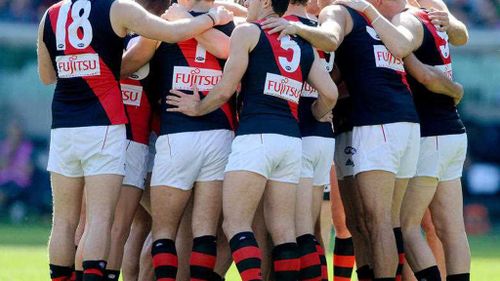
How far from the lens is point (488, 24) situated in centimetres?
2302

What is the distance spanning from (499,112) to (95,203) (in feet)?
48.1

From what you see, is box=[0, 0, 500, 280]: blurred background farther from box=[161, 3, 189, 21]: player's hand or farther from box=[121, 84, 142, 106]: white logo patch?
box=[161, 3, 189, 21]: player's hand

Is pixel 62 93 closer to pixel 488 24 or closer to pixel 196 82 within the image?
pixel 196 82

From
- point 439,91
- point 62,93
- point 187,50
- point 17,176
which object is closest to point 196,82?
point 187,50

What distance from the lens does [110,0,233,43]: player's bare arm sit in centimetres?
870

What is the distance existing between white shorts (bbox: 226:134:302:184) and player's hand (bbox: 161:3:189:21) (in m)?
1.07

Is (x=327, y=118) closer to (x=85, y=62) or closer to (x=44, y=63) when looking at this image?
(x=85, y=62)

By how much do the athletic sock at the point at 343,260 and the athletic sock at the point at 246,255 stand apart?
5.72ft

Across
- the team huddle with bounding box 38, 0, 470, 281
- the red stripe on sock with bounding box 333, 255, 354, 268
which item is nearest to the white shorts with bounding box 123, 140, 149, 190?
the team huddle with bounding box 38, 0, 470, 281

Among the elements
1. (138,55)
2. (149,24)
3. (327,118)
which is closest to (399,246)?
(327,118)

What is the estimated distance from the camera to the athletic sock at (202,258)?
8688 millimetres

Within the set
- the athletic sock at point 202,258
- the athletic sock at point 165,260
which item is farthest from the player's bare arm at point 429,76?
the athletic sock at point 165,260

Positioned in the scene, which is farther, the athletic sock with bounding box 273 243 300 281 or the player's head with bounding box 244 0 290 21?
the player's head with bounding box 244 0 290 21

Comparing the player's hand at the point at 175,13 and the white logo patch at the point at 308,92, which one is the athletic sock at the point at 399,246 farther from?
the player's hand at the point at 175,13
